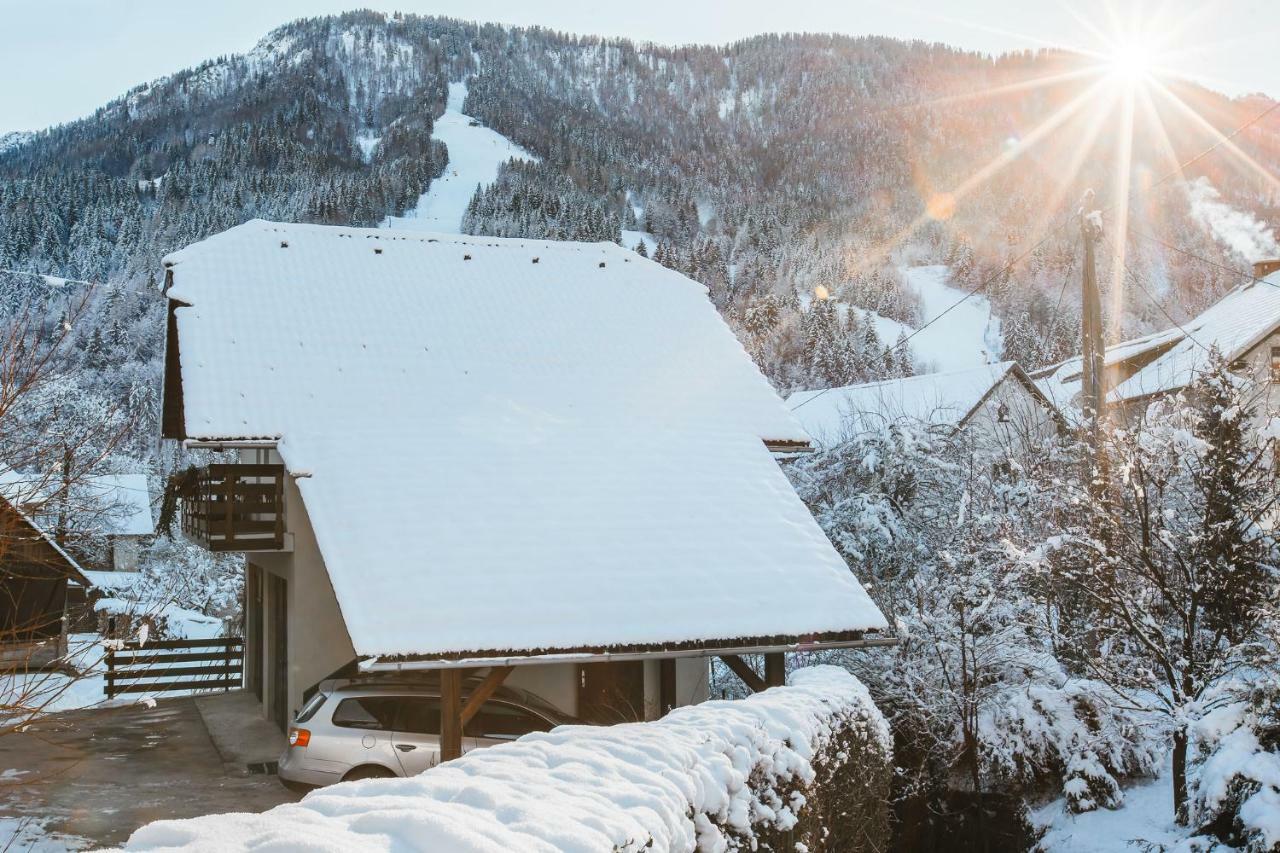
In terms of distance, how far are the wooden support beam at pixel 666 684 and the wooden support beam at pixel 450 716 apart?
3.90 m

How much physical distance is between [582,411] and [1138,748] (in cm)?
887

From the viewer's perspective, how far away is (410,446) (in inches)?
561

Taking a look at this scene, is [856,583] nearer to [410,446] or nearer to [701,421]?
[701,421]

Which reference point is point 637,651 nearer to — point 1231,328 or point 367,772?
point 367,772

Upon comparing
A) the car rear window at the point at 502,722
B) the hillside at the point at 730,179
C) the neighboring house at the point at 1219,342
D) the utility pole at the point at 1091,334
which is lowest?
the car rear window at the point at 502,722

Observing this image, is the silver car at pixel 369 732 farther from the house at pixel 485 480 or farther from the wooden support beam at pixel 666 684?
the wooden support beam at pixel 666 684

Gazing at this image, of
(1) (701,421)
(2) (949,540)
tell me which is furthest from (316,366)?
(2) (949,540)

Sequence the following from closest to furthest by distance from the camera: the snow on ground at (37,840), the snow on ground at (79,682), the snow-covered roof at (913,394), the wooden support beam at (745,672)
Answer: the snow on ground at (79,682), the snow on ground at (37,840), the wooden support beam at (745,672), the snow-covered roof at (913,394)

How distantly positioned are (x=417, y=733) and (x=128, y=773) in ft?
14.4

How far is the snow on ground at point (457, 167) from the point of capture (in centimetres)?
12725

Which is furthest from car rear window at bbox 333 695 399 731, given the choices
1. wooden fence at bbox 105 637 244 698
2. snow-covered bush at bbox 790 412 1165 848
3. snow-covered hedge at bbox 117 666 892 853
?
wooden fence at bbox 105 637 244 698

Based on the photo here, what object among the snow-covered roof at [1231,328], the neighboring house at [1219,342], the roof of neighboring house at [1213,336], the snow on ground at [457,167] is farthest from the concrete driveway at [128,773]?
the snow on ground at [457,167]

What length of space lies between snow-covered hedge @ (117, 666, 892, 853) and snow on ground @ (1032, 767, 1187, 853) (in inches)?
151

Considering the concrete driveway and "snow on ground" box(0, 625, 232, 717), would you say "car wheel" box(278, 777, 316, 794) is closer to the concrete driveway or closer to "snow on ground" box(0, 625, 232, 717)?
the concrete driveway
